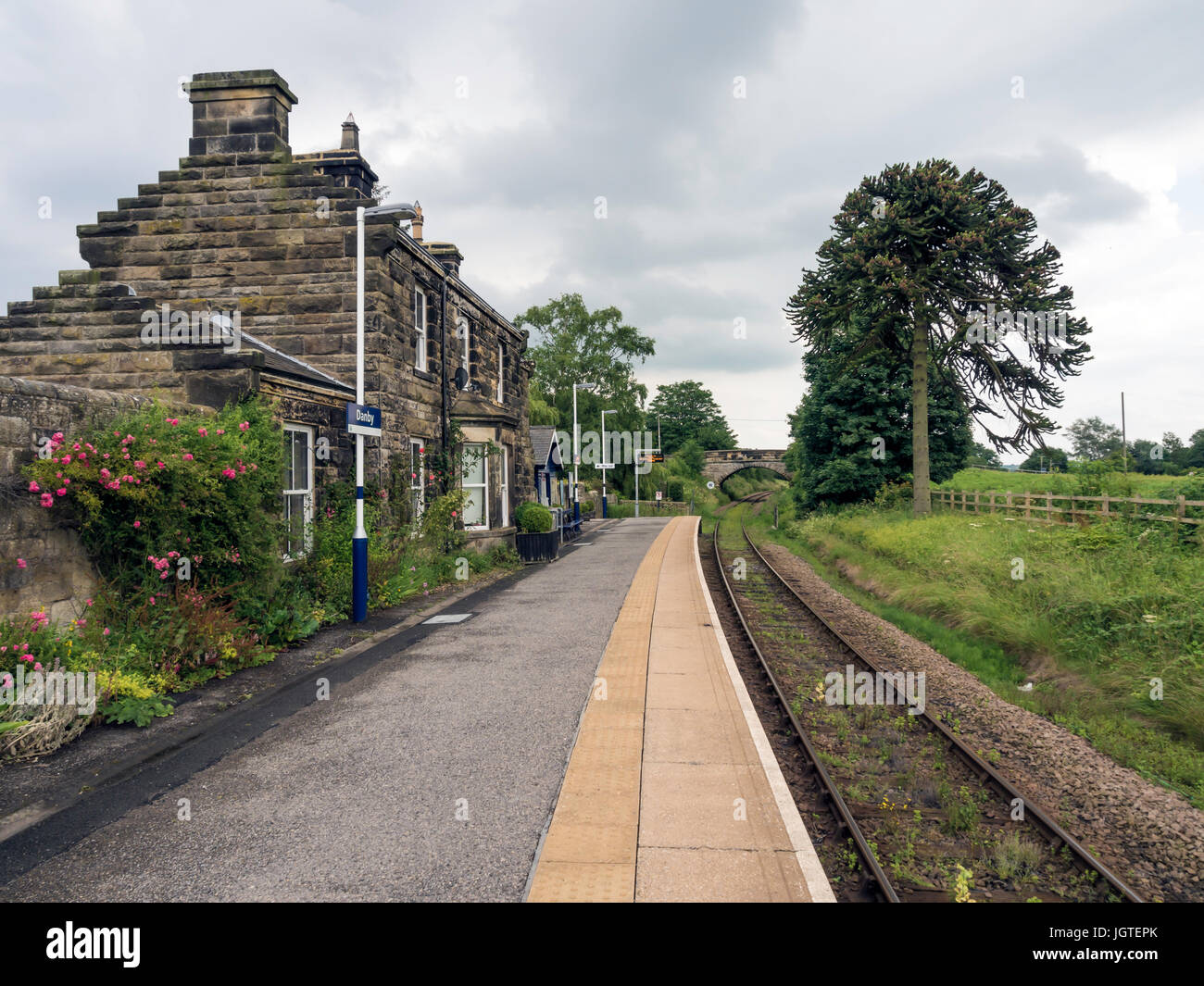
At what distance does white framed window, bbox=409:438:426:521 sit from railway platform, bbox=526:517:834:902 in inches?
311

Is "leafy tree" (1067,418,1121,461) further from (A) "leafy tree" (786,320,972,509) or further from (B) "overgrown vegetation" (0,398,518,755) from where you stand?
(B) "overgrown vegetation" (0,398,518,755)

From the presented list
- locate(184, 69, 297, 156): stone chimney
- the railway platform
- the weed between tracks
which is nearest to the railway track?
the weed between tracks

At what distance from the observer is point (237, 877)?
12.3 feet

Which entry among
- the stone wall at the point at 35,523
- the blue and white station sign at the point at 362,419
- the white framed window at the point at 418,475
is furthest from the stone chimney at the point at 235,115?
the stone wall at the point at 35,523

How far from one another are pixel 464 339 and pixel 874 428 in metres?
17.6

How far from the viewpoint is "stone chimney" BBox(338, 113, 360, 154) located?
589 inches

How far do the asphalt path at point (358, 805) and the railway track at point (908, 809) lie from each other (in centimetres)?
195

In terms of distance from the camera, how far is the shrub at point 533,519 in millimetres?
19531

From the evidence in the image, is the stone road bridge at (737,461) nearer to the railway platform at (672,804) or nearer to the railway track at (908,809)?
the railway track at (908,809)

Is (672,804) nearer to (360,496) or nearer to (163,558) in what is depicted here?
(163,558)

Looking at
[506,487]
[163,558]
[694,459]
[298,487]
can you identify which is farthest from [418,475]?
[694,459]

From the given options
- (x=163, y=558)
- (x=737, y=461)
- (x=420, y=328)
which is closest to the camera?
(x=163, y=558)

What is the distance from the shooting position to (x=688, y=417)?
94.6 m
